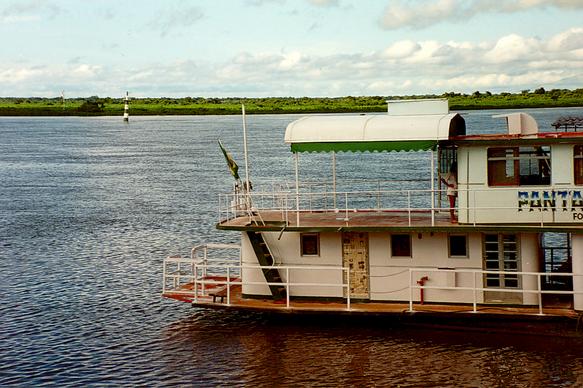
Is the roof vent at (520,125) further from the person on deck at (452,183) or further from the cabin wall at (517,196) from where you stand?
the person on deck at (452,183)

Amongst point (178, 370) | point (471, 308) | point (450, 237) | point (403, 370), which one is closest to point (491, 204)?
point (450, 237)

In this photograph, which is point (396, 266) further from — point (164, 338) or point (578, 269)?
point (164, 338)

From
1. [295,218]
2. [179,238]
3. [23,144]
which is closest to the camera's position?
[295,218]

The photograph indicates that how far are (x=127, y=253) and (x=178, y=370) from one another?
A: 20.4 metres

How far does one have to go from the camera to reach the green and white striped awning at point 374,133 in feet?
83.5

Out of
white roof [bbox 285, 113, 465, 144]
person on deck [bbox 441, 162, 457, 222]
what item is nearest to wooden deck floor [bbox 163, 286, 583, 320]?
person on deck [bbox 441, 162, 457, 222]

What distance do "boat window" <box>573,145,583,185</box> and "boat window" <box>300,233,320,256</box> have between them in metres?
8.46

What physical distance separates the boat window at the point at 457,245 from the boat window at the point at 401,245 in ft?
4.39

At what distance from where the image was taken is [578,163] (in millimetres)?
24938

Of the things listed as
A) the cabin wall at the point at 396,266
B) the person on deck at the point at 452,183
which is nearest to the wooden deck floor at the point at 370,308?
the cabin wall at the point at 396,266

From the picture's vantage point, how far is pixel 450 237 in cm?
2588

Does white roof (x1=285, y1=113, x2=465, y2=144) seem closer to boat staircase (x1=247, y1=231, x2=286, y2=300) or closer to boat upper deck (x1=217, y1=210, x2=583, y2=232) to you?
boat upper deck (x1=217, y1=210, x2=583, y2=232)

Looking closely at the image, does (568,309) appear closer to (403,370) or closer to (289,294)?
(403,370)

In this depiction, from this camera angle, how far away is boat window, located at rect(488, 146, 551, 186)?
25.3 metres
